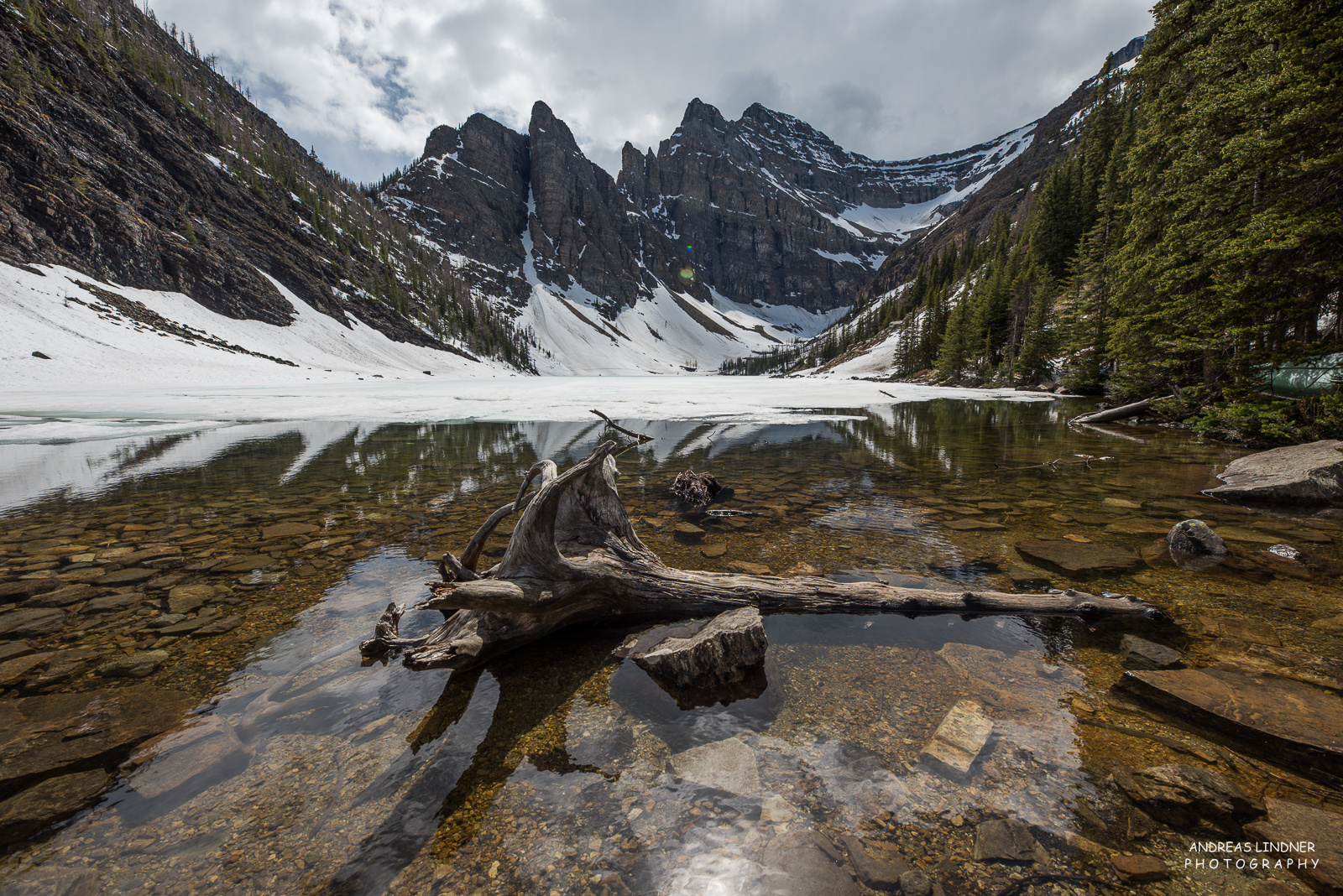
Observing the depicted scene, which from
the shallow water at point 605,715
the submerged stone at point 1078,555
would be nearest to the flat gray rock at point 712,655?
the shallow water at point 605,715

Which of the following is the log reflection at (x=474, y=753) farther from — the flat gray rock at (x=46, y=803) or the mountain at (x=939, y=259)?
the mountain at (x=939, y=259)

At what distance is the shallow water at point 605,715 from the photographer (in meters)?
2.31

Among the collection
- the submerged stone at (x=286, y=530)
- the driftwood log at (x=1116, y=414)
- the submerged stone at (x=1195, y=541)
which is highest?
the driftwood log at (x=1116, y=414)

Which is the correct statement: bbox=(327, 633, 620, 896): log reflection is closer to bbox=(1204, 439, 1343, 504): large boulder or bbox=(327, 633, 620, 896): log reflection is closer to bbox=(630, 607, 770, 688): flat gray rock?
bbox=(630, 607, 770, 688): flat gray rock

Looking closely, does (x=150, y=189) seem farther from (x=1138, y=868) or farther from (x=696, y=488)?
(x=1138, y=868)

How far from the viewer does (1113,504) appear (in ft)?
25.7

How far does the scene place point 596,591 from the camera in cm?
443

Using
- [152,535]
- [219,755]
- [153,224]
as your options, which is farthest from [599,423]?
[153,224]

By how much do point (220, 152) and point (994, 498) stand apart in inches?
5577

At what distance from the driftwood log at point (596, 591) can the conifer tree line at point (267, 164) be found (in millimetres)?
95576

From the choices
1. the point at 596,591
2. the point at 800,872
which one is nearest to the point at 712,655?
the point at 596,591

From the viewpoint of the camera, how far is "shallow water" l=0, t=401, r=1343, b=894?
91.1 inches

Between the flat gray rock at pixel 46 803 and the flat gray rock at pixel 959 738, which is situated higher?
the flat gray rock at pixel 46 803

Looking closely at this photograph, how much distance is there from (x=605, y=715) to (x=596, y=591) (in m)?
1.19
